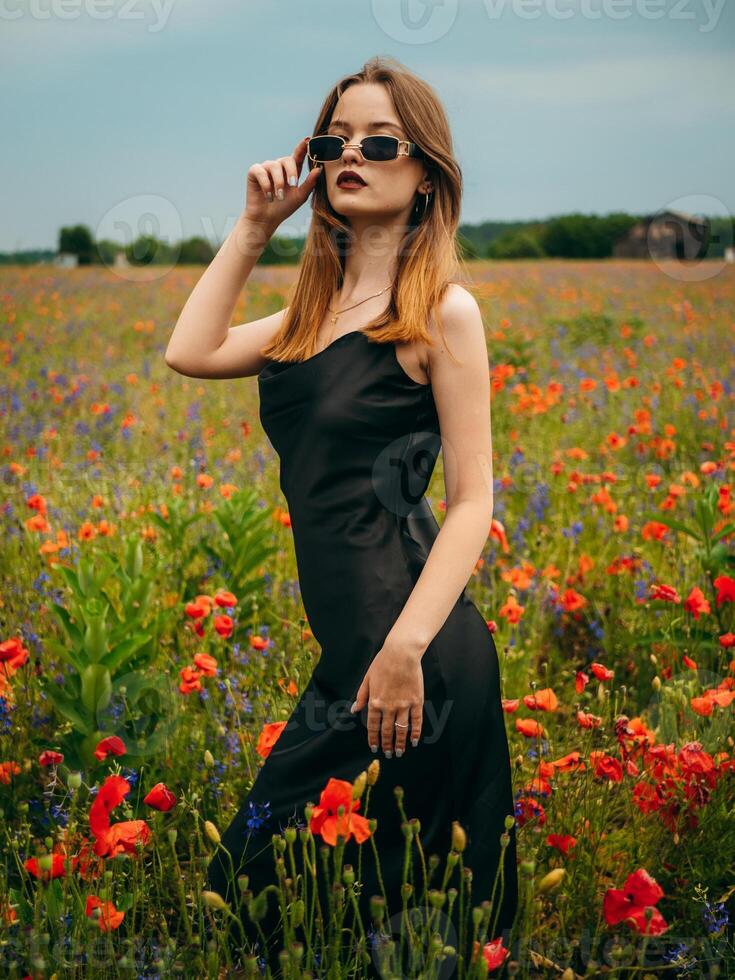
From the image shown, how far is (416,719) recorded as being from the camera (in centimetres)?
154

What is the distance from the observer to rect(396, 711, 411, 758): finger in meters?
1.53

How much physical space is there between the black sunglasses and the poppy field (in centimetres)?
28

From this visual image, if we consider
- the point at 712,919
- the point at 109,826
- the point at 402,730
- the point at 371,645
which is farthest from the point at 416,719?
the point at 712,919

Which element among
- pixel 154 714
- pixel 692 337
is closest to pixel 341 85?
pixel 154 714

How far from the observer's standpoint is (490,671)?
171 centimetres

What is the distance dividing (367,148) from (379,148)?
2cm

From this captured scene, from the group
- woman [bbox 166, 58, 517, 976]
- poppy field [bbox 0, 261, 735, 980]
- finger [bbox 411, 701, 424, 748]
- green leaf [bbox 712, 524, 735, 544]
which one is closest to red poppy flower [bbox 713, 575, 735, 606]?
poppy field [bbox 0, 261, 735, 980]

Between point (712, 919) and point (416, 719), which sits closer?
point (416, 719)

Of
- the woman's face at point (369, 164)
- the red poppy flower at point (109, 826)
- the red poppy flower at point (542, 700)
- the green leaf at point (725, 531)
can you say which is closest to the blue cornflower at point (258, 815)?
the red poppy flower at point (109, 826)

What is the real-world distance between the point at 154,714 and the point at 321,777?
0.81 m

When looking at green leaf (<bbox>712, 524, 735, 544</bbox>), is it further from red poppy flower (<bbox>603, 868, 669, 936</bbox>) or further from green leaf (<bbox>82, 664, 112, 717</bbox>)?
green leaf (<bbox>82, 664, 112, 717</bbox>)

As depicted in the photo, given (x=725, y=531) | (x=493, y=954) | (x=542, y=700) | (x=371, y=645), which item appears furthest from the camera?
(x=725, y=531)

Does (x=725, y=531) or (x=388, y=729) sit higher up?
(x=725, y=531)

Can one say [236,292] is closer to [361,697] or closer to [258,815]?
[361,697]
